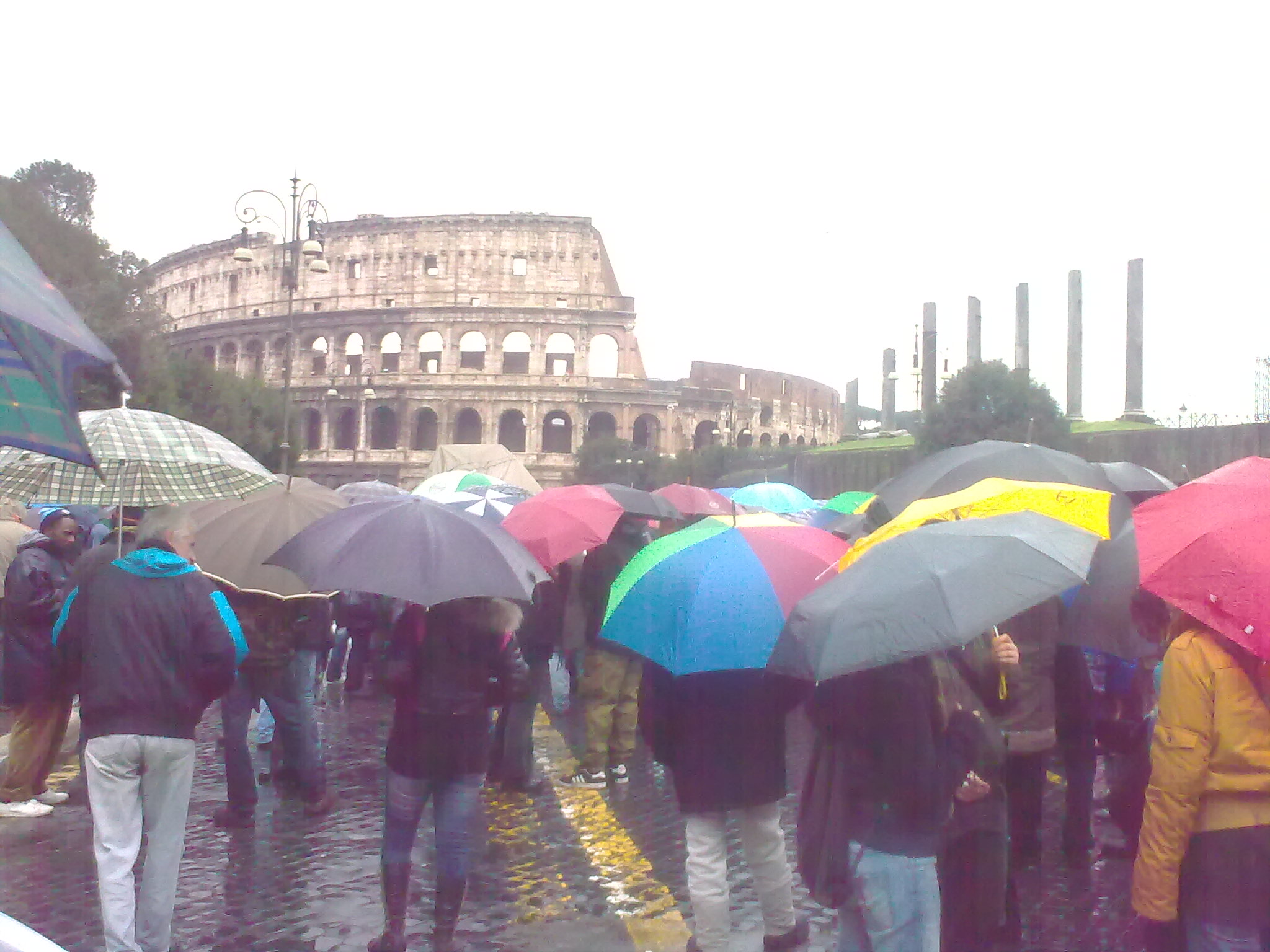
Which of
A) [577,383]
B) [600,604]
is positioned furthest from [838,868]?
[577,383]

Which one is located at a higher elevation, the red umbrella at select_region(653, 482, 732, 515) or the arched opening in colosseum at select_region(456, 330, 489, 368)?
the arched opening in colosseum at select_region(456, 330, 489, 368)

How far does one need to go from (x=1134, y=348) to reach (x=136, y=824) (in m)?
41.5

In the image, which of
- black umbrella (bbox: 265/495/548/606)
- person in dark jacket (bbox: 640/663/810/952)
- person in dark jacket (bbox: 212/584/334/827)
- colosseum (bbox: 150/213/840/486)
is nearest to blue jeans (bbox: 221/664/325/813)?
person in dark jacket (bbox: 212/584/334/827)

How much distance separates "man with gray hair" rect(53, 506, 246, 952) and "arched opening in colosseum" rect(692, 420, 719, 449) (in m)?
51.0

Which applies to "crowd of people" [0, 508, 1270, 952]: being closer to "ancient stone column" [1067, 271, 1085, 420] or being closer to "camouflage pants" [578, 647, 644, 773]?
"camouflage pants" [578, 647, 644, 773]

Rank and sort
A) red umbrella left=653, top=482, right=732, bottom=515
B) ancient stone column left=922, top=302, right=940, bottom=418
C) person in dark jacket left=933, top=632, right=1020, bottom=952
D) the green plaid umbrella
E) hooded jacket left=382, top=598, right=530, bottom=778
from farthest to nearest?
ancient stone column left=922, top=302, right=940, bottom=418 < red umbrella left=653, top=482, right=732, bottom=515 < the green plaid umbrella < hooded jacket left=382, top=598, right=530, bottom=778 < person in dark jacket left=933, top=632, right=1020, bottom=952

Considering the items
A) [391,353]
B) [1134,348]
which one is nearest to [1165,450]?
[1134,348]

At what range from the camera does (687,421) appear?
2132 inches

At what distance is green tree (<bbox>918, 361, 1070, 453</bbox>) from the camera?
3109cm

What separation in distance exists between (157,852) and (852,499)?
22.4ft

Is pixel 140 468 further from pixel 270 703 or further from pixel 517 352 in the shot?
pixel 517 352

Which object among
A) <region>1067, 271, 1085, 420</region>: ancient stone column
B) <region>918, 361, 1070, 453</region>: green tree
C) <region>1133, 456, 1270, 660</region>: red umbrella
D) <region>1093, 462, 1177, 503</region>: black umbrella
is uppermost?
<region>1067, 271, 1085, 420</region>: ancient stone column

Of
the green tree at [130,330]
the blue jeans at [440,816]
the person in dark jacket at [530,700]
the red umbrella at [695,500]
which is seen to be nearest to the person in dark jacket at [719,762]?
the blue jeans at [440,816]

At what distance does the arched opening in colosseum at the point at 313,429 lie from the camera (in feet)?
175
